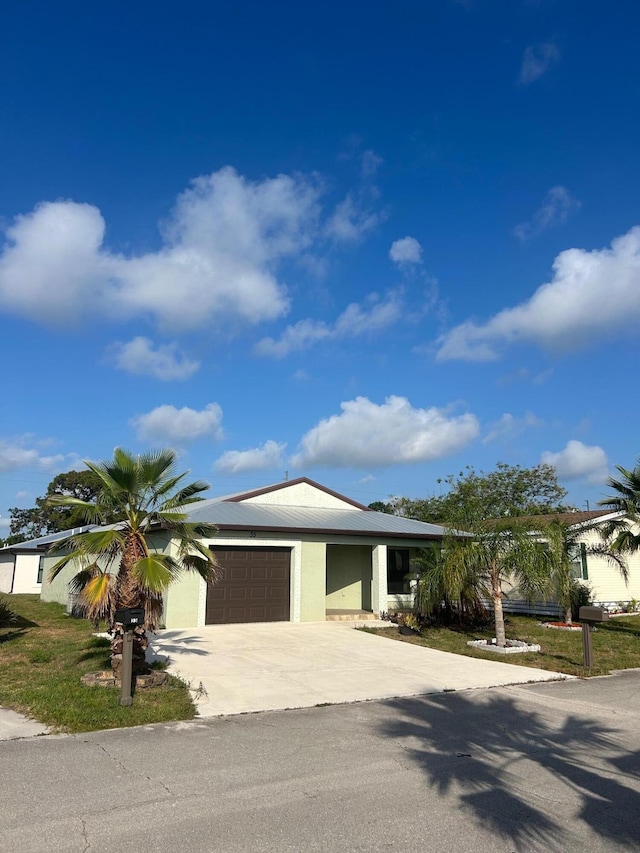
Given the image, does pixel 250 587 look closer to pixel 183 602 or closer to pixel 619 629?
pixel 183 602

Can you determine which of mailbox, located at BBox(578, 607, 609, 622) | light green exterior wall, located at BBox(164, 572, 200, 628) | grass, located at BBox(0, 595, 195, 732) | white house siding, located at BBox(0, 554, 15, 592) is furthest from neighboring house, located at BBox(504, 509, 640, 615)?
white house siding, located at BBox(0, 554, 15, 592)

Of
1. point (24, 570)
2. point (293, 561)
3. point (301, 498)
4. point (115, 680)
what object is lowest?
point (115, 680)

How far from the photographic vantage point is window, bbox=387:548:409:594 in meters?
21.3

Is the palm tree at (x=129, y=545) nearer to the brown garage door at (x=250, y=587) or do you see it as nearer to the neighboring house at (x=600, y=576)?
the brown garage door at (x=250, y=587)

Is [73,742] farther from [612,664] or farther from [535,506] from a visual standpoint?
[535,506]

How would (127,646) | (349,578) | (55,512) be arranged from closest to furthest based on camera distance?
1. (127,646)
2. (349,578)
3. (55,512)

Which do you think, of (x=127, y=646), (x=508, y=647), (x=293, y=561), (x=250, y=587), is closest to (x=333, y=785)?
(x=127, y=646)

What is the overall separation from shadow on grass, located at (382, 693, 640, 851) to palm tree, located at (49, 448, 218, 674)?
12.9 feet

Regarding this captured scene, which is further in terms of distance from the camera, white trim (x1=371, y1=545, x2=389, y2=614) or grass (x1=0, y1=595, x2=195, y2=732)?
white trim (x1=371, y1=545, x2=389, y2=614)

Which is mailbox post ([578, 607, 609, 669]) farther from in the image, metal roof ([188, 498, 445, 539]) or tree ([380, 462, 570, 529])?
tree ([380, 462, 570, 529])

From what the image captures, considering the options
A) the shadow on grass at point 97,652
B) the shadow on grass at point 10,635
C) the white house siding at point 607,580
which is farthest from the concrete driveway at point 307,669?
the white house siding at point 607,580

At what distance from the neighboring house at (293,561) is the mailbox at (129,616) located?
749cm

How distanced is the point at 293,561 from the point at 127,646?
35.2 feet

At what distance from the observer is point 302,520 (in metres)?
19.9
